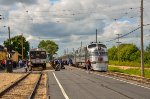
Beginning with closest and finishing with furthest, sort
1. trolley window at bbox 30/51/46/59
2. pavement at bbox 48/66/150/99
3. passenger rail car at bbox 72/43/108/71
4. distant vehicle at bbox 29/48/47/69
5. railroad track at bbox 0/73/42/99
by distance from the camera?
pavement at bbox 48/66/150/99, railroad track at bbox 0/73/42/99, passenger rail car at bbox 72/43/108/71, distant vehicle at bbox 29/48/47/69, trolley window at bbox 30/51/46/59

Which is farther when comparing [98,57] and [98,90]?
[98,57]

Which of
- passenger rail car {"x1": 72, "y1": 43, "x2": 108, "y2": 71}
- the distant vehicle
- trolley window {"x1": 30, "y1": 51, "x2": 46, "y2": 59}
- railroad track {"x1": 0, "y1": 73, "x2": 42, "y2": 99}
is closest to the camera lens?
railroad track {"x1": 0, "y1": 73, "x2": 42, "y2": 99}

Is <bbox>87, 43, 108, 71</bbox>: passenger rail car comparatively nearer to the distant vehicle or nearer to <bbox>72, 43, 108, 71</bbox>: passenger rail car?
<bbox>72, 43, 108, 71</bbox>: passenger rail car

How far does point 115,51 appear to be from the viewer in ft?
499

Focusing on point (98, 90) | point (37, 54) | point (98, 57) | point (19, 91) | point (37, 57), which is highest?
point (37, 54)

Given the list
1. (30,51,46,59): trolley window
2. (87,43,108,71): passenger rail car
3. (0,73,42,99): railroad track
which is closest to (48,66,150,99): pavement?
(0,73,42,99): railroad track

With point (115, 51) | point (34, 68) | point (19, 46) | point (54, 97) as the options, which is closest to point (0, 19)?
point (34, 68)

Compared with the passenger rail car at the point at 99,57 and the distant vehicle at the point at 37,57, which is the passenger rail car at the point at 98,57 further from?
the distant vehicle at the point at 37,57

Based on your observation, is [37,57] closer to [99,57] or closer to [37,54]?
[37,54]

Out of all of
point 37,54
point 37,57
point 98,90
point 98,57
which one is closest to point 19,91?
point 98,90

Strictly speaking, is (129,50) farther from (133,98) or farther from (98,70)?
(133,98)

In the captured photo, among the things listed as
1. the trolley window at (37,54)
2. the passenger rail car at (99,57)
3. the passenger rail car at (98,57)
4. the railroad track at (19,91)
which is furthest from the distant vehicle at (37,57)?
the railroad track at (19,91)

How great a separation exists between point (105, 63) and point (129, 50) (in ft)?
260

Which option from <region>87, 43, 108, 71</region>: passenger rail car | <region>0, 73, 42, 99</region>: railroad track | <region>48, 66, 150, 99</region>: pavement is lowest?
<region>0, 73, 42, 99</region>: railroad track
